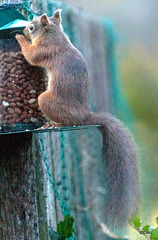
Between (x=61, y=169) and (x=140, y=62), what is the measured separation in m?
0.78

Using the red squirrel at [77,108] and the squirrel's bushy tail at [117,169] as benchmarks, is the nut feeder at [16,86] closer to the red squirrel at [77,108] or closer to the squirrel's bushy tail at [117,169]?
the red squirrel at [77,108]

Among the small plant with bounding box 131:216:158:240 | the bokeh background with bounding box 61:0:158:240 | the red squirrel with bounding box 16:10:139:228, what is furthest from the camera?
the bokeh background with bounding box 61:0:158:240

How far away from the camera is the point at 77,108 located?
165 centimetres

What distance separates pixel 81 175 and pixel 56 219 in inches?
14.7

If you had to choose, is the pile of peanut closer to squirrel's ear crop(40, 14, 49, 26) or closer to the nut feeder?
the nut feeder

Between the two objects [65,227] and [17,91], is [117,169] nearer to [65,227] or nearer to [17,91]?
[65,227]

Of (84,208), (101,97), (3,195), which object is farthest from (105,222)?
(101,97)

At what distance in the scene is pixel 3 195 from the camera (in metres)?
A: 1.54

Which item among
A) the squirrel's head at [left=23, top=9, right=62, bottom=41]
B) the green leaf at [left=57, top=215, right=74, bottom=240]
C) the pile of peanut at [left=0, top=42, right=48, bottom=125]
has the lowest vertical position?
the green leaf at [left=57, top=215, right=74, bottom=240]

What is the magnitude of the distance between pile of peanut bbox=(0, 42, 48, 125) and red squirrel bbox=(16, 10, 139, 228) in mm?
41

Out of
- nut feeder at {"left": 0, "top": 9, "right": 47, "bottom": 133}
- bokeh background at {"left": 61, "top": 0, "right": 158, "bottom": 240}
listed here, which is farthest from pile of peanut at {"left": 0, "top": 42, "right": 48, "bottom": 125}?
bokeh background at {"left": 61, "top": 0, "right": 158, "bottom": 240}

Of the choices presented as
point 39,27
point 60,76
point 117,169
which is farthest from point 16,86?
point 117,169

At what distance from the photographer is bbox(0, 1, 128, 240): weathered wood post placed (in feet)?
5.09

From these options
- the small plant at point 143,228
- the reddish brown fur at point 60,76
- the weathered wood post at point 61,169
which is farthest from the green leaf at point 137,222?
the reddish brown fur at point 60,76
